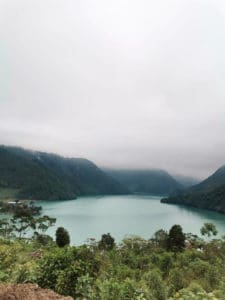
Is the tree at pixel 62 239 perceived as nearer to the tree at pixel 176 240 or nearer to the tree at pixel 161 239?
the tree at pixel 161 239

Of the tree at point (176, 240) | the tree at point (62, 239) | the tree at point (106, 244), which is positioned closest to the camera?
the tree at point (176, 240)

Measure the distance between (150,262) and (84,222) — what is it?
320ft

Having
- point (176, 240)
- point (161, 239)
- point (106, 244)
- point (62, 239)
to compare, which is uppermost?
point (62, 239)

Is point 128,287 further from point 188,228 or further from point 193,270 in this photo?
point 188,228

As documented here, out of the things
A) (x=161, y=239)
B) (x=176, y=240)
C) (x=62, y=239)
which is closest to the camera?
→ (x=176, y=240)

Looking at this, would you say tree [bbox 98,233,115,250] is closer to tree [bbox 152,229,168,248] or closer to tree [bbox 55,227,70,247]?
tree [bbox 55,227,70,247]

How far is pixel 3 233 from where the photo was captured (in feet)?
264

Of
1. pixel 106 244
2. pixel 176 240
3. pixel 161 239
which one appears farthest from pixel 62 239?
pixel 176 240

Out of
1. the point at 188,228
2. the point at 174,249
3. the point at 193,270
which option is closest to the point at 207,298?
the point at 193,270

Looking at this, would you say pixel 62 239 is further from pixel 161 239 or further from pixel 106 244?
pixel 161 239

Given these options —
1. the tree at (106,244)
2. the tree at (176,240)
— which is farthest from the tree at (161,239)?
the tree at (106,244)

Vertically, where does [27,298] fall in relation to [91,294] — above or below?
above

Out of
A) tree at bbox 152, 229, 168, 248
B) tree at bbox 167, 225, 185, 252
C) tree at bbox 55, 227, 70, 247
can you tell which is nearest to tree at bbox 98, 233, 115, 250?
tree at bbox 55, 227, 70, 247

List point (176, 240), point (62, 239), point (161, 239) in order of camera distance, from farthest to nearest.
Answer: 1. point (161, 239)
2. point (62, 239)
3. point (176, 240)
